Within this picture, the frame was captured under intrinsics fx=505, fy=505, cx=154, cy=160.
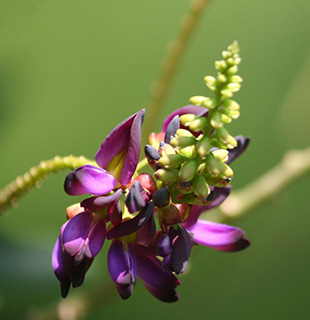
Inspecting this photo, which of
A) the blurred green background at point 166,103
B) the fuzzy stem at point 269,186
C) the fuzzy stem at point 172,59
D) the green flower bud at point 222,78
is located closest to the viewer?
the green flower bud at point 222,78

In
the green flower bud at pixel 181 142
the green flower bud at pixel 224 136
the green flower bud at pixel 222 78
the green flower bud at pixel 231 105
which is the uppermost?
the green flower bud at pixel 222 78

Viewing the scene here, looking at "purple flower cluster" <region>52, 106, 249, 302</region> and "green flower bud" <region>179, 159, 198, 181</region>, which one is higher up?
"green flower bud" <region>179, 159, 198, 181</region>

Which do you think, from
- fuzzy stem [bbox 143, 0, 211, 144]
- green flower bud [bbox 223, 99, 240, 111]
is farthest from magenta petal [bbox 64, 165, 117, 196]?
fuzzy stem [bbox 143, 0, 211, 144]

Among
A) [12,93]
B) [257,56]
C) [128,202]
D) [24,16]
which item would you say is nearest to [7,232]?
[12,93]

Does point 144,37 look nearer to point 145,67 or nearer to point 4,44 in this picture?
point 145,67

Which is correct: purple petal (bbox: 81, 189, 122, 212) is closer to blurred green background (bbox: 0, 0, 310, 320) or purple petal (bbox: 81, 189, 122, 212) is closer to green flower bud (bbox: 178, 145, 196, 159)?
green flower bud (bbox: 178, 145, 196, 159)

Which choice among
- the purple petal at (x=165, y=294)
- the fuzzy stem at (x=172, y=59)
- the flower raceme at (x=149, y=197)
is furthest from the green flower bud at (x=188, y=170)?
the fuzzy stem at (x=172, y=59)

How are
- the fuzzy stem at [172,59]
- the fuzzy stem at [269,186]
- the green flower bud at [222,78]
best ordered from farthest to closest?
1. the fuzzy stem at [269,186]
2. the fuzzy stem at [172,59]
3. the green flower bud at [222,78]

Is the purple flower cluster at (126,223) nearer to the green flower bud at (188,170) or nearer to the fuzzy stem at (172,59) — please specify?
the green flower bud at (188,170)

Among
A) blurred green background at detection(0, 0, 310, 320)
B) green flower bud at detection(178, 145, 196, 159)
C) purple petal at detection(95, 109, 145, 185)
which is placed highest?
green flower bud at detection(178, 145, 196, 159)
